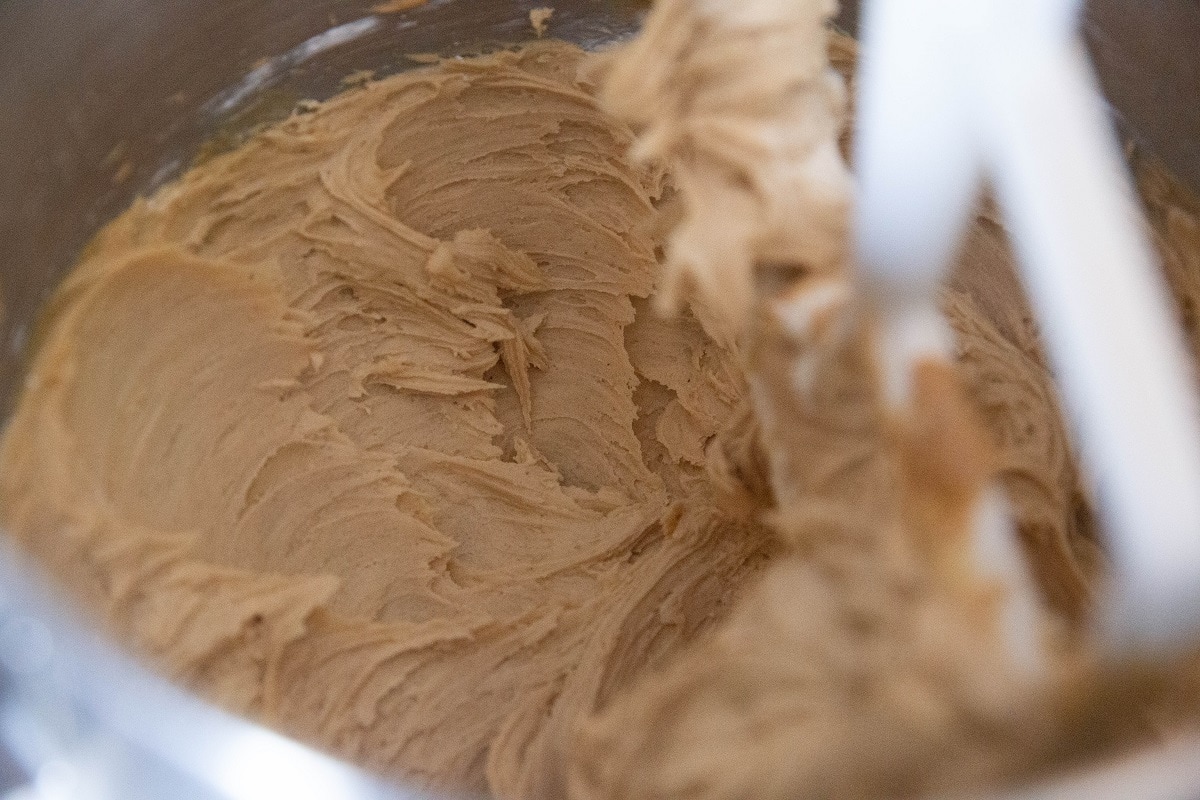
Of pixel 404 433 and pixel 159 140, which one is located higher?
pixel 159 140

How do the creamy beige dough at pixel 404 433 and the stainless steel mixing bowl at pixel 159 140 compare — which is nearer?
the stainless steel mixing bowl at pixel 159 140

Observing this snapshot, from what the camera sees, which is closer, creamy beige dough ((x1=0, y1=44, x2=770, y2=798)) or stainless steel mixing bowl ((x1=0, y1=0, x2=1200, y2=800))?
stainless steel mixing bowl ((x1=0, y1=0, x2=1200, y2=800))

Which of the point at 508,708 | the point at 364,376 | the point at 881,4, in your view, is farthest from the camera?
the point at 364,376

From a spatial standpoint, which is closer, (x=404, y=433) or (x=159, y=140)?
(x=159, y=140)

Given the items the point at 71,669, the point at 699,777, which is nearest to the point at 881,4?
the point at 699,777

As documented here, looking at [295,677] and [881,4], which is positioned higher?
[881,4]

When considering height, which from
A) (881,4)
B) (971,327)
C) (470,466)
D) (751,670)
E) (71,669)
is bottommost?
(470,466)

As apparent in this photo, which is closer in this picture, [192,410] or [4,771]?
[4,771]

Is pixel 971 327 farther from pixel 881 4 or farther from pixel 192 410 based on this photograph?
pixel 192 410
